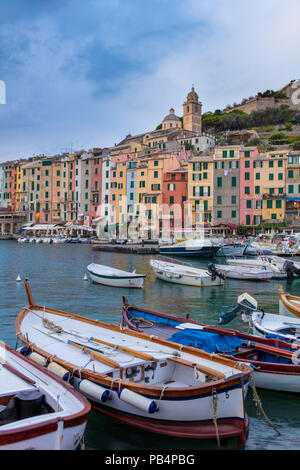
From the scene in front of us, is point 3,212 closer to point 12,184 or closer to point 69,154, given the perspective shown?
point 12,184

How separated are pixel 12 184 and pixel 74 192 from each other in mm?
21336

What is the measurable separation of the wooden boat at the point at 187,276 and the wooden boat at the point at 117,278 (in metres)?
2.76

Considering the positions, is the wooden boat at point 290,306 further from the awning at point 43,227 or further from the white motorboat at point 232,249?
the awning at point 43,227

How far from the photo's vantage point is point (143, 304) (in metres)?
20.5

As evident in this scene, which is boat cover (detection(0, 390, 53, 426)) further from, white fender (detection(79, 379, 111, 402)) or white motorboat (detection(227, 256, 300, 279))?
white motorboat (detection(227, 256, 300, 279))

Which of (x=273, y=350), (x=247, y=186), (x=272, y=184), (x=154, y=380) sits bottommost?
(x=154, y=380)

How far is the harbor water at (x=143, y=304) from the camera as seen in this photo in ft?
24.3

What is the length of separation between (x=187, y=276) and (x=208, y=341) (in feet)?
54.2

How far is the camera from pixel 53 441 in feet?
18.2

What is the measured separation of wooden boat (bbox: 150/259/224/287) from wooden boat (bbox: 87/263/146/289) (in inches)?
109

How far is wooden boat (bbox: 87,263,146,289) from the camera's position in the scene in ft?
81.5

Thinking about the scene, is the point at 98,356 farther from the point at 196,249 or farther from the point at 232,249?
the point at 232,249

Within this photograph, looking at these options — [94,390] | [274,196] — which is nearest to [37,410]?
[94,390]
